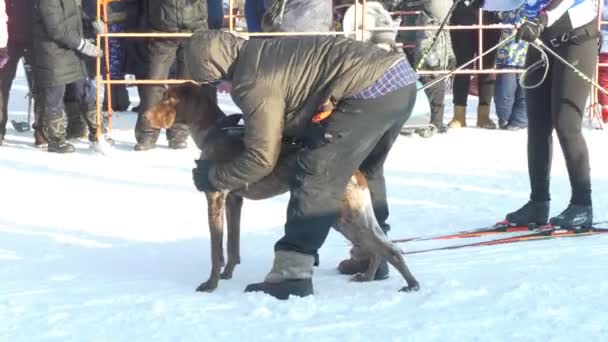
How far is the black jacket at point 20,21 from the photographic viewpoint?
9.12m

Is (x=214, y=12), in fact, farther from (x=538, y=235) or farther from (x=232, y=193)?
(x=232, y=193)

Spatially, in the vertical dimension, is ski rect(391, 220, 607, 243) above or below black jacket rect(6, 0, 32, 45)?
below

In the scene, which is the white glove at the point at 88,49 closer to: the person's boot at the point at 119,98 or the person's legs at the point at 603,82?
the person's boot at the point at 119,98

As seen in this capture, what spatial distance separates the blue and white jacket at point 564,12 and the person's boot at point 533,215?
1076mm

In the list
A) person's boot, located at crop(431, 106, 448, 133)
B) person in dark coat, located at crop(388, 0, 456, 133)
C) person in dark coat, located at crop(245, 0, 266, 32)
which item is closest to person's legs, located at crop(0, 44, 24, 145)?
person in dark coat, located at crop(245, 0, 266, 32)

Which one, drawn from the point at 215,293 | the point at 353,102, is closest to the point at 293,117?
the point at 353,102

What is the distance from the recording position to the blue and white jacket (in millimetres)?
5699

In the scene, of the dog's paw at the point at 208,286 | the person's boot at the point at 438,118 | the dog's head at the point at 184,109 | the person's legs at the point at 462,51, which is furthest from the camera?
the person's legs at the point at 462,51

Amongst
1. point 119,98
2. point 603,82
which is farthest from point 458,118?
point 119,98

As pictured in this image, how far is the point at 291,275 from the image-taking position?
4.43 meters

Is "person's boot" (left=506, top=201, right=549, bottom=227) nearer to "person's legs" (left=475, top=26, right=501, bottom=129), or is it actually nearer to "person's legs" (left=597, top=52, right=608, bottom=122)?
"person's legs" (left=475, top=26, right=501, bottom=129)

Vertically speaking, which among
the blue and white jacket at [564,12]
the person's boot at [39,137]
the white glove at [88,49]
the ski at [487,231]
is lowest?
the person's boot at [39,137]

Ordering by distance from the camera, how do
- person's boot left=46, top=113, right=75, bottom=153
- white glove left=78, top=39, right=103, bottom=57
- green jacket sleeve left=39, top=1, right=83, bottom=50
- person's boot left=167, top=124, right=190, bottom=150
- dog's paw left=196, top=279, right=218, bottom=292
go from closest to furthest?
dog's paw left=196, top=279, right=218, bottom=292, green jacket sleeve left=39, top=1, right=83, bottom=50, white glove left=78, top=39, right=103, bottom=57, person's boot left=46, top=113, right=75, bottom=153, person's boot left=167, top=124, right=190, bottom=150

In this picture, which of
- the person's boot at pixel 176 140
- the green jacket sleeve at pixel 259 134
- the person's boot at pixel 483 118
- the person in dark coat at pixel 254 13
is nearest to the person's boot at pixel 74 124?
the person's boot at pixel 176 140
